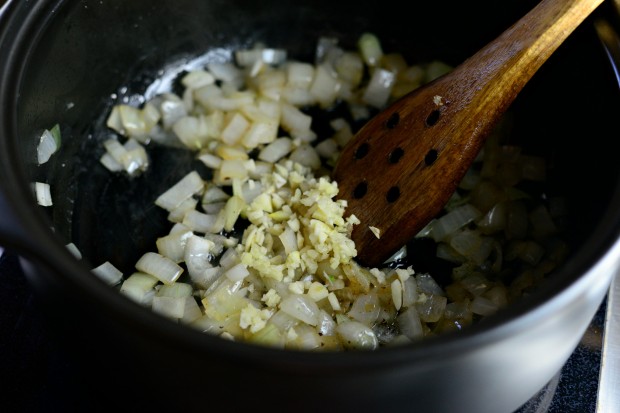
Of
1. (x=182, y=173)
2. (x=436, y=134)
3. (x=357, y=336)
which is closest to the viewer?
(x=357, y=336)

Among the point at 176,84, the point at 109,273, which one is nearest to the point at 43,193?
the point at 109,273

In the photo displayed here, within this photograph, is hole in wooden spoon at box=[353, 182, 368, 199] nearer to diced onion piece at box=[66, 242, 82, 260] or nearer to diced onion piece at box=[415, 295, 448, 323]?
diced onion piece at box=[415, 295, 448, 323]

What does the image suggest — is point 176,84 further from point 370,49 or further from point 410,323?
point 410,323

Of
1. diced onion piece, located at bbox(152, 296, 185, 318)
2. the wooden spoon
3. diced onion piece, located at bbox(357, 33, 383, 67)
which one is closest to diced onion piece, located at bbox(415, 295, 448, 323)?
the wooden spoon

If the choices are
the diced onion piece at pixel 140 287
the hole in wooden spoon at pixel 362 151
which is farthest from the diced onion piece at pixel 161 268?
the hole in wooden spoon at pixel 362 151

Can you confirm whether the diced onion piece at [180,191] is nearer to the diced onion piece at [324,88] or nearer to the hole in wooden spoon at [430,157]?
the diced onion piece at [324,88]

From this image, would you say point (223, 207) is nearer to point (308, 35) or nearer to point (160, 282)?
point (160, 282)
